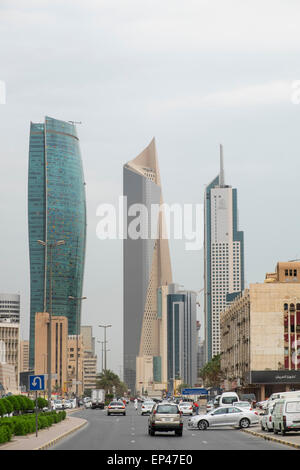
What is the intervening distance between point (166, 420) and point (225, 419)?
11447mm

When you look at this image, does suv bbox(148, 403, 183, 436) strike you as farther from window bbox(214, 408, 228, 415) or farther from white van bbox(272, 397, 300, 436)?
window bbox(214, 408, 228, 415)

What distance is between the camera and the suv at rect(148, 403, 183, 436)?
4450 centimetres

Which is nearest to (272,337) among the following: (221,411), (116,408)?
(116,408)

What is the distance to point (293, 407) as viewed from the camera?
42.5 meters

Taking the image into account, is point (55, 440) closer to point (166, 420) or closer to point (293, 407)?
point (166, 420)

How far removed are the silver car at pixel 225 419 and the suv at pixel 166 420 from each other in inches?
343

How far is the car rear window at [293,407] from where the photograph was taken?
1655 inches

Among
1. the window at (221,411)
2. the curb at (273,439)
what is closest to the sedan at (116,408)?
the window at (221,411)
